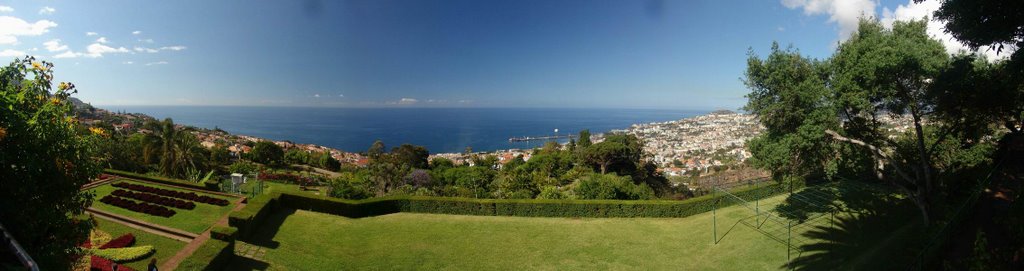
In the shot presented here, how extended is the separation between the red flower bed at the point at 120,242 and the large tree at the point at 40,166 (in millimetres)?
6481

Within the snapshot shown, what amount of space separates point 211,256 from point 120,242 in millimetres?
3217

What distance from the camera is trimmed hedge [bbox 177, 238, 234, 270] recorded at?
9.99 metres

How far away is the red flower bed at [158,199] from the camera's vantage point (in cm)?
1526

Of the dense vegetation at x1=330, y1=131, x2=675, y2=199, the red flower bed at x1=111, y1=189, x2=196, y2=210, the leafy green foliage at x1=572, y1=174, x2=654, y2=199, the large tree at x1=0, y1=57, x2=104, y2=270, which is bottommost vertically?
the dense vegetation at x1=330, y1=131, x2=675, y2=199

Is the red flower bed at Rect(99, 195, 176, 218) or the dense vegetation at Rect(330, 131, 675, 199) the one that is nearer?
the red flower bed at Rect(99, 195, 176, 218)

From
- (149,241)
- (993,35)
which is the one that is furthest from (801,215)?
(149,241)

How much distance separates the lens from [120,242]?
11.2 meters

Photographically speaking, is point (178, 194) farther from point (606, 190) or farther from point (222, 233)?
point (606, 190)

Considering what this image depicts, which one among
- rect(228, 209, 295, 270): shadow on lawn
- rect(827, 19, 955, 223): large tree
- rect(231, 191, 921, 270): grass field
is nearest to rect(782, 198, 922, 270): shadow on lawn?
rect(231, 191, 921, 270): grass field

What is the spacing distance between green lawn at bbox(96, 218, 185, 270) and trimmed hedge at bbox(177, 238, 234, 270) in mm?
1087

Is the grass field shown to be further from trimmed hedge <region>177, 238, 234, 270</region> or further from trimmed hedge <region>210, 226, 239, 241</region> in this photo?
trimmed hedge <region>210, 226, 239, 241</region>

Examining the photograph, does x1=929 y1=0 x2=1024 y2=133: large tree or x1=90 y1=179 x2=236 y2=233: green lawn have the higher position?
x1=929 y1=0 x2=1024 y2=133: large tree

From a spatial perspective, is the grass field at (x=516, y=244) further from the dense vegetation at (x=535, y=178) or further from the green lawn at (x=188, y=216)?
the dense vegetation at (x=535, y=178)

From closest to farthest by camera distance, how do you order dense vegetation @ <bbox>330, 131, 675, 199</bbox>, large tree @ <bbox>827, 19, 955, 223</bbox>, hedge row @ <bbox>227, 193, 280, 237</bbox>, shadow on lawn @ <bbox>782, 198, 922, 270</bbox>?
shadow on lawn @ <bbox>782, 198, 922, 270</bbox>, large tree @ <bbox>827, 19, 955, 223</bbox>, hedge row @ <bbox>227, 193, 280, 237</bbox>, dense vegetation @ <bbox>330, 131, 675, 199</bbox>
